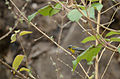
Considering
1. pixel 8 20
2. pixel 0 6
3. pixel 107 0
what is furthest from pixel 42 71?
pixel 107 0

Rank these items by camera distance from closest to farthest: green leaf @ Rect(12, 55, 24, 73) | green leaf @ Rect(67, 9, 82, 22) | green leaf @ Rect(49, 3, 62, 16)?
green leaf @ Rect(67, 9, 82, 22), green leaf @ Rect(49, 3, 62, 16), green leaf @ Rect(12, 55, 24, 73)

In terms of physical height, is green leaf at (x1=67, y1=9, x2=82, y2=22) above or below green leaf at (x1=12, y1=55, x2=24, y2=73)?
below

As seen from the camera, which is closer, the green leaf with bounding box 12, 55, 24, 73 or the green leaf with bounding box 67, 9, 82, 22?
the green leaf with bounding box 67, 9, 82, 22

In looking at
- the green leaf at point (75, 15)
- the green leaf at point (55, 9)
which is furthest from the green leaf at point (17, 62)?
the green leaf at point (75, 15)

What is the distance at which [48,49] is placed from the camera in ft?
7.87

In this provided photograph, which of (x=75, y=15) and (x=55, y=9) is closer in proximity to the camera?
(x=75, y=15)

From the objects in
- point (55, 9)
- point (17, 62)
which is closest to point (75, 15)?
point (55, 9)

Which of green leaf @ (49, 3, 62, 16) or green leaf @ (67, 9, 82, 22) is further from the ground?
green leaf @ (49, 3, 62, 16)

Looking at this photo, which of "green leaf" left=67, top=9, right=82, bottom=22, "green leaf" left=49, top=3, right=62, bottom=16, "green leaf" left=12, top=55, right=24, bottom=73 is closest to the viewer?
"green leaf" left=67, top=9, right=82, bottom=22

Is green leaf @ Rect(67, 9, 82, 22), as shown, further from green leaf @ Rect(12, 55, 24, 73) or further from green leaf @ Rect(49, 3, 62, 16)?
green leaf @ Rect(12, 55, 24, 73)

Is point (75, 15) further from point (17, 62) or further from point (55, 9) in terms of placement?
point (17, 62)

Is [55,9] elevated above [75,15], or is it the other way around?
[55,9]

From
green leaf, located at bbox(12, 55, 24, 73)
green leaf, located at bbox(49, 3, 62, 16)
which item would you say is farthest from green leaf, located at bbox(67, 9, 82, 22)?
green leaf, located at bbox(12, 55, 24, 73)

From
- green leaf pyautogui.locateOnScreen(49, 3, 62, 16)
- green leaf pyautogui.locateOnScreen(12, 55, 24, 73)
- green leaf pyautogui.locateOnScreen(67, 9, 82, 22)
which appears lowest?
green leaf pyautogui.locateOnScreen(67, 9, 82, 22)
